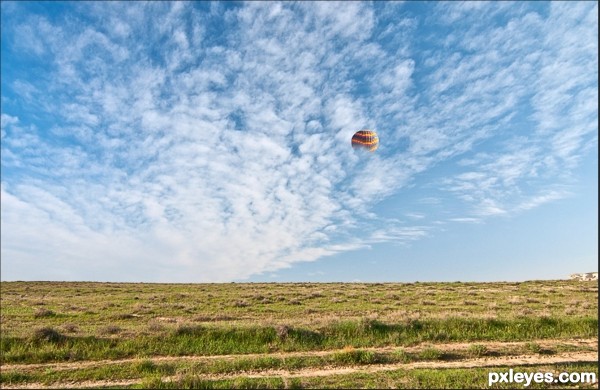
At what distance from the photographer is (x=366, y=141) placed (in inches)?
2052

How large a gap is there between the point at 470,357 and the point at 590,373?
397 cm

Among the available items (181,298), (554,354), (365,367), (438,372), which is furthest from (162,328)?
(181,298)

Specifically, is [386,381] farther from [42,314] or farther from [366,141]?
[366,141]

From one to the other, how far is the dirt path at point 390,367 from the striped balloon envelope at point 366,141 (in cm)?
3847

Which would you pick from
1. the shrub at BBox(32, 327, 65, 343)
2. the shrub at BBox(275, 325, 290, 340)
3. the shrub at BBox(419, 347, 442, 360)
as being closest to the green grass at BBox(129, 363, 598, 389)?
the shrub at BBox(419, 347, 442, 360)

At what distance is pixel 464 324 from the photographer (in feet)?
68.2

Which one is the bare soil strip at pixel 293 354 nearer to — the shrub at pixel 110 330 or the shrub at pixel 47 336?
the shrub at pixel 47 336

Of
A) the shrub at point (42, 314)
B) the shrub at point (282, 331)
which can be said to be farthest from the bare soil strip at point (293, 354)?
the shrub at point (42, 314)

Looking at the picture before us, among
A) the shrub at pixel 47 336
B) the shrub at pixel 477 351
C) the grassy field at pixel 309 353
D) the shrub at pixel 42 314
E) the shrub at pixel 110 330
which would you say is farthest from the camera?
the shrub at pixel 42 314

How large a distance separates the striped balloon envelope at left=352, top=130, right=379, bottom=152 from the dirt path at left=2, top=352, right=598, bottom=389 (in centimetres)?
3847

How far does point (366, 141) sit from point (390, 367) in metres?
40.4

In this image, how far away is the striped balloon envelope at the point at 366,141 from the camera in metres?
52.0

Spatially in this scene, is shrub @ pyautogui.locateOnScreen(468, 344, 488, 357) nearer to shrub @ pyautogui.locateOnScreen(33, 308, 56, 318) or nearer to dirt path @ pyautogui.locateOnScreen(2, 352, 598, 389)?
dirt path @ pyautogui.locateOnScreen(2, 352, 598, 389)

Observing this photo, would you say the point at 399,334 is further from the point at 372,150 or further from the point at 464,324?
the point at 372,150
